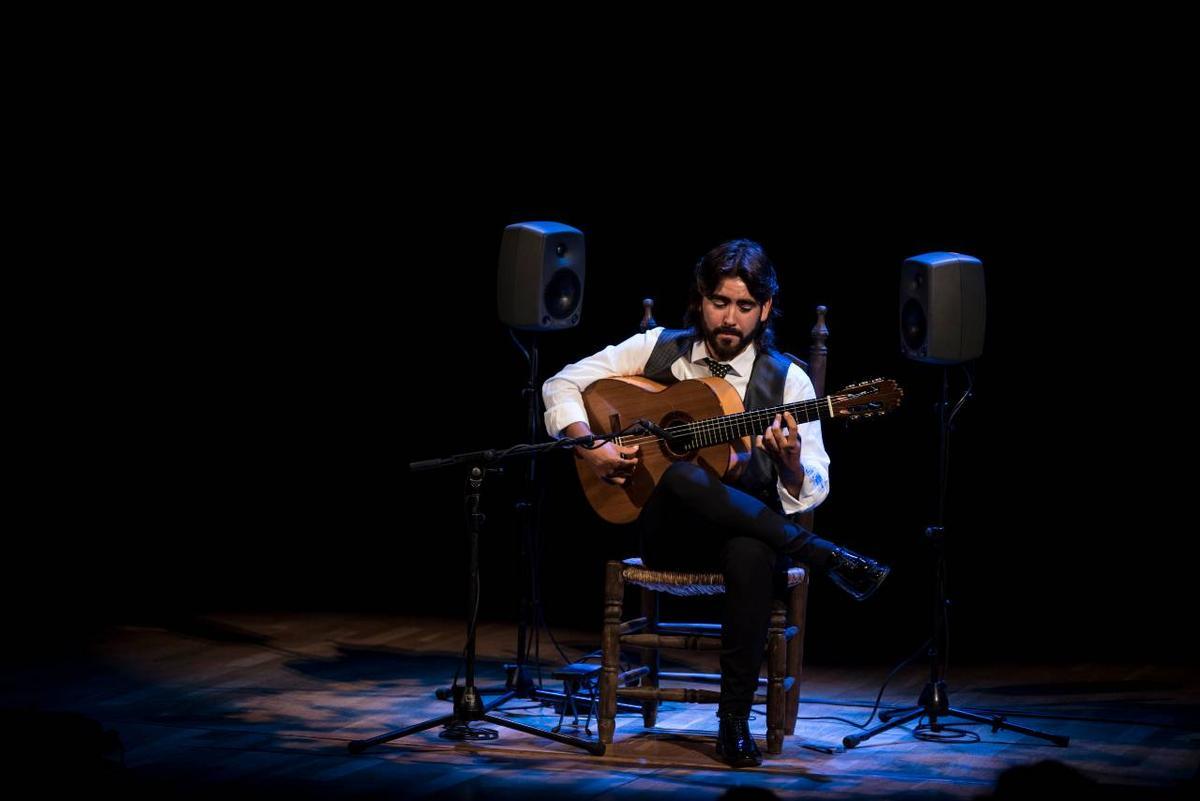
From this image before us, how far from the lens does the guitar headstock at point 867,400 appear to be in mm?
4074

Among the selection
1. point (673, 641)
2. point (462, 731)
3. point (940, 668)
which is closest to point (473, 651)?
point (462, 731)

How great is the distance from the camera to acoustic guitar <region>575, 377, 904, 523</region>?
4105 mm

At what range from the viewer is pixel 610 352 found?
15.2ft

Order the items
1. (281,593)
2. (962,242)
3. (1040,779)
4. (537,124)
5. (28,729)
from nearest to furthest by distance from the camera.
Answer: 1. (1040,779)
2. (28,729)
3. (962,242)
4. (537,124)
5. (281,593)

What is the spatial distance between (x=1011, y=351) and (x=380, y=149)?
113 inches

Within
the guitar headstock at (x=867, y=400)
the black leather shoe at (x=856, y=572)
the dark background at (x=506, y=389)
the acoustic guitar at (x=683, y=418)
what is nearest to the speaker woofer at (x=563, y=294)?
the acoustic guitar at (x=683, y=418)

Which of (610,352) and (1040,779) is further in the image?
(610,352)

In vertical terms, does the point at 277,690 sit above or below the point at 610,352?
below

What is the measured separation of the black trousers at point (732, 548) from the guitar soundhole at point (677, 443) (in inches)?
2.8

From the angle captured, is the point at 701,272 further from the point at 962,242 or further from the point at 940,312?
the point at 962,242

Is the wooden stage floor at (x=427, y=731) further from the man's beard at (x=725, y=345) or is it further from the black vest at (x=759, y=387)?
the man's beard at (x=725, y=345)

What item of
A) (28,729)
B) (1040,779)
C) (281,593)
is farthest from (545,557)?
(1040,779)

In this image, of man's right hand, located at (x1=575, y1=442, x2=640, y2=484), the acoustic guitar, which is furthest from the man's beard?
man's right hand, located at (x1=575, y1=442, x2=640, y2=484)

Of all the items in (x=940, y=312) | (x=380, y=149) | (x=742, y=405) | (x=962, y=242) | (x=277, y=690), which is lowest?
(x=277, y=690)
